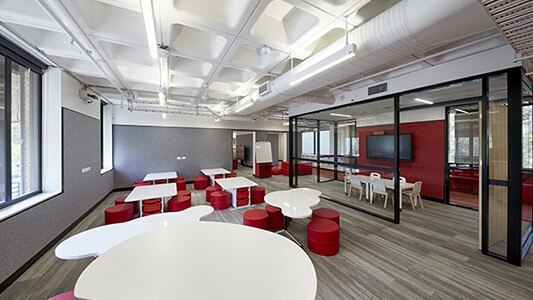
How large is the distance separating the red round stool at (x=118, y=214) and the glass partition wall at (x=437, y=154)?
480 cm

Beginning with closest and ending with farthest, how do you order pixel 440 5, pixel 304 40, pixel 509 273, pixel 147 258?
pixel 147 258
pixel 440 5
pixel 509 273
pixel 304 40

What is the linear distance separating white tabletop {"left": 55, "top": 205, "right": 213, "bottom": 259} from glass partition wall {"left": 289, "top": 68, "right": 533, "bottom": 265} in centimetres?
396

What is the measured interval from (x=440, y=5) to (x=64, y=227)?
560 cm

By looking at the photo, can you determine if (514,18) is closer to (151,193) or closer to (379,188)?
(379,188)

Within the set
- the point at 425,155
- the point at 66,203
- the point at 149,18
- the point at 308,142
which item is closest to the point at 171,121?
the point at 66,203

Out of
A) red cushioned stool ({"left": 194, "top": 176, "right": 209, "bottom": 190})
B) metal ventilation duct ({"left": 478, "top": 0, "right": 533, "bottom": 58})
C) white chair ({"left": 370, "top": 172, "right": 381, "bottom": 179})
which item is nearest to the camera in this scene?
metal ventilation duct ({"left": 478, "top": 0, "right": 533, "bottom": 58})

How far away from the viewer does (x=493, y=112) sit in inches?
103

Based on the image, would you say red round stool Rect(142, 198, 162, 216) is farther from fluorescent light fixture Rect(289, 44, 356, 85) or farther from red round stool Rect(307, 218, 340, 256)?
fluorescent light fixture Rect(289, 44, 356, 85)

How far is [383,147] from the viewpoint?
4.87 metres

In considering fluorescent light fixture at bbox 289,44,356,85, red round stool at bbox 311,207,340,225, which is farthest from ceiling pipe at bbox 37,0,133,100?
red round stool at bbox 311,207,340,225

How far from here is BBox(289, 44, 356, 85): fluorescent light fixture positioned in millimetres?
1922

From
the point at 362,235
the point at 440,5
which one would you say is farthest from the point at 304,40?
the point at 362,235

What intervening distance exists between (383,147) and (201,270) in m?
5.18

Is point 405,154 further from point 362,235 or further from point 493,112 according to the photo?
point 362,235
